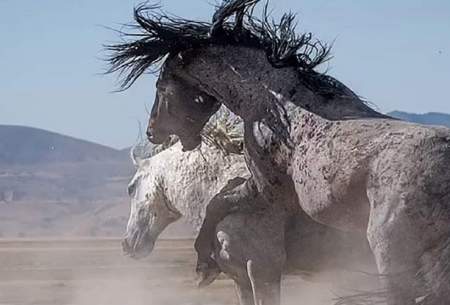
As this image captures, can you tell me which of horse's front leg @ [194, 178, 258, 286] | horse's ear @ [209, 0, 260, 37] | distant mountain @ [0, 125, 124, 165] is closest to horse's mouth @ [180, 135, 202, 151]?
horse's front leg @ [194, 178, 258, 286]

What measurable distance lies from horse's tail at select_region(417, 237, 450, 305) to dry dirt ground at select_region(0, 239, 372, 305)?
4090 millimetres

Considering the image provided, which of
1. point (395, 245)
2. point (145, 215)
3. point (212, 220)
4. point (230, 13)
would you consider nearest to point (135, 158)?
point (145, 215)

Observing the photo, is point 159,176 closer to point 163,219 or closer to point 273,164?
point 163,219

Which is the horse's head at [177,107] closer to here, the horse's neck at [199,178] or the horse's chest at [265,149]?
the horse's chest at [265,149]

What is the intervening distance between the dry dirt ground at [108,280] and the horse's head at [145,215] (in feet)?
4.84

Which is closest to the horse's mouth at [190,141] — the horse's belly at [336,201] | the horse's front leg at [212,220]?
the horse's front leg at [212,220]

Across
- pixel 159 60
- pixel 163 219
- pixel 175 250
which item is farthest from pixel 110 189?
pixel 159 60

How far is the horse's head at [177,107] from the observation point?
755 centimetres

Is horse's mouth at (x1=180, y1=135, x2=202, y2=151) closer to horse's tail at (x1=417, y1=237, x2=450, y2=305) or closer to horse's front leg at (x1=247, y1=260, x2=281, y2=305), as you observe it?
horse's front leg at (x1=247, y1=260, x2=281, y2=305)

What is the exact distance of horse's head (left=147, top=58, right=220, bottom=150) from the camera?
297 inches

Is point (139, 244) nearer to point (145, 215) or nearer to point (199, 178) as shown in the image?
point (145, 215)

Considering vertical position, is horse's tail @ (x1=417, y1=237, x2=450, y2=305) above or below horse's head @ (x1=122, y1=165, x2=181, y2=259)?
above

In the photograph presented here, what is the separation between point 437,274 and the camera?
5582 mm

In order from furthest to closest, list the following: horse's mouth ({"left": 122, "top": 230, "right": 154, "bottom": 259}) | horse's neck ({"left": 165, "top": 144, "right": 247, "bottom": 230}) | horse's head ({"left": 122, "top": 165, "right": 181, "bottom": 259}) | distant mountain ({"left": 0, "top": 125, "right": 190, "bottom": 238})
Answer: distant mountain ({"left": 0, "top": 125, "right": 190, "bottom": 238})
horse's mouth ({"left": 122, "top": 230, "right": 154, "bottom": 259})
horse's head ({"left": 122, "top": 165, "right": 181, "bottom": 259})
horse's neck ({"left": 165, "top": 144, "right": 247, "bottom": 230})
